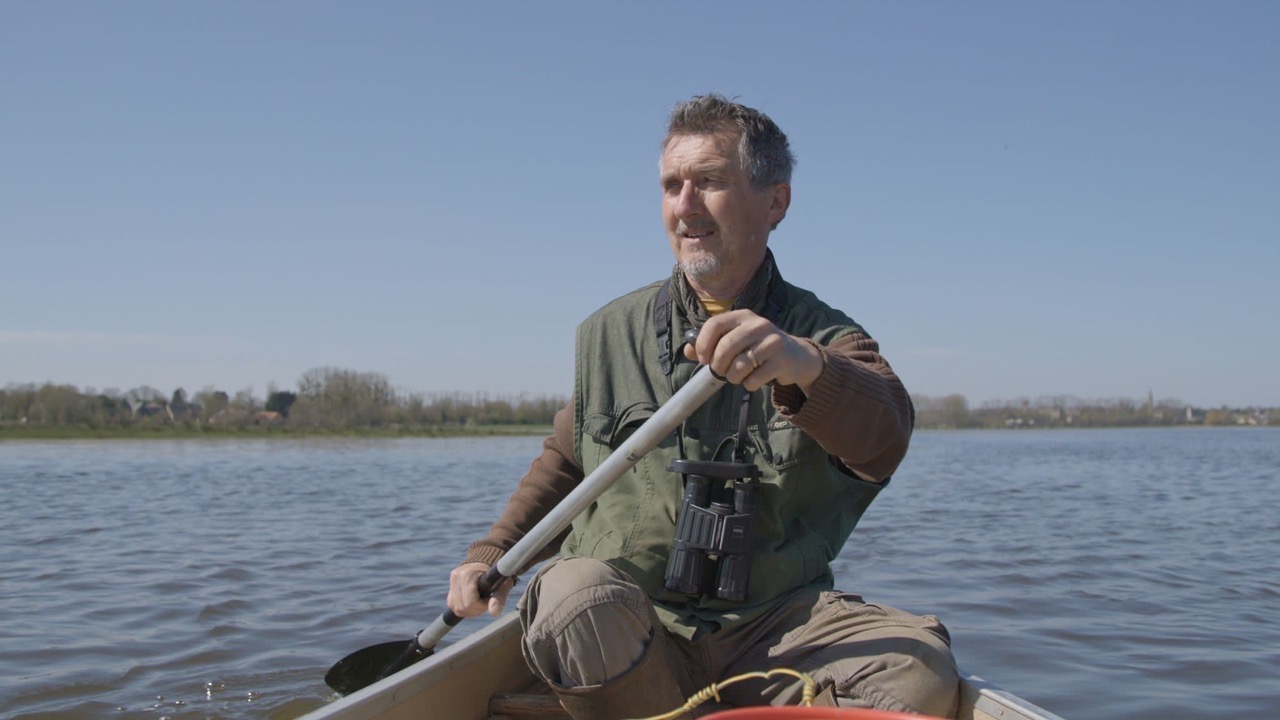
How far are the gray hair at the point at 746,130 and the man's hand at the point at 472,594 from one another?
1486mm

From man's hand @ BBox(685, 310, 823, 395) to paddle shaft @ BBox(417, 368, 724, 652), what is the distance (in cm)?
8

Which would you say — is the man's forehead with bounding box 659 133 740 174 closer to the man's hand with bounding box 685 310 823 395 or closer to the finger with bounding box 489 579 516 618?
the man's hand with bounding box 685 310 823 395

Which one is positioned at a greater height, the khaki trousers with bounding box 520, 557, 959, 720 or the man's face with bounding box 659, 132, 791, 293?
the man's face with bounding box 659, 132, 791, 293

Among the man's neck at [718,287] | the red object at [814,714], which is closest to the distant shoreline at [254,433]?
the man's neck at [718,287]

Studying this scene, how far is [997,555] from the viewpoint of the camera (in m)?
11.0

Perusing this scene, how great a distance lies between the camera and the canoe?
2.61 m

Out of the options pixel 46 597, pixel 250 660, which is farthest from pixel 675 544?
pixel 46 597

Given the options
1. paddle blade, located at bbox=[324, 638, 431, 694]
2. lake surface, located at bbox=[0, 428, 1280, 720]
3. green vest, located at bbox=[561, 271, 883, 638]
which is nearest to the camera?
green vest, located at bbox=[561, 271, 883, 638]

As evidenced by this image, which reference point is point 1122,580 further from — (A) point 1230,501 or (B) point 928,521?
(A) point 1230,501

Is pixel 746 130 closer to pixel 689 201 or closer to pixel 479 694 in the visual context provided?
pixel 689 201

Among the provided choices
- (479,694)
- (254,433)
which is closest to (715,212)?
(479,694)

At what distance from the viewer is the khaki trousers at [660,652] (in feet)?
8.16

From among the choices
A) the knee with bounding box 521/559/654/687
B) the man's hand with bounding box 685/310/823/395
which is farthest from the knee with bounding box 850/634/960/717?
the man's hand with bounding box 685/310/823/395

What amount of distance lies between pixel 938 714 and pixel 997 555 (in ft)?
29.6
